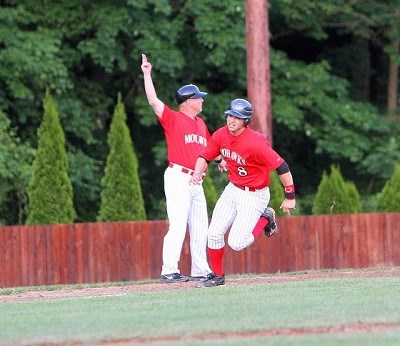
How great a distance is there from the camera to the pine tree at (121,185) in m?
21.4

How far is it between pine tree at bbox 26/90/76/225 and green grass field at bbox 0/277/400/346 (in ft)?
28.2

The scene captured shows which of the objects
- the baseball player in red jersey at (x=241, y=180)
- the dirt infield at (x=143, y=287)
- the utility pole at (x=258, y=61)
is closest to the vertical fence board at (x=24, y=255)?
the dirt infield at (x=143, y=287)

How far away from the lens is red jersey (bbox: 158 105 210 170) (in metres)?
14.0

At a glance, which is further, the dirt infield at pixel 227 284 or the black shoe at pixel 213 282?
the black shoe at pixel 213 282

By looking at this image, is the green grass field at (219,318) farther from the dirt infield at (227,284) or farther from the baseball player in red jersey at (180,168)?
the baseball player in red jersey at (180,168)

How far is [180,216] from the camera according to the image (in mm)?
14000

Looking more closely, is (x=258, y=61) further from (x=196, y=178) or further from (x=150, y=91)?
(x=196, y=178)

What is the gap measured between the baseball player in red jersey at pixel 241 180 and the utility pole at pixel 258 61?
9.23m

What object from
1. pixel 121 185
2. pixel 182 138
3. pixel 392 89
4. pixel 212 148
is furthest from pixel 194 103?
pixel 392 89

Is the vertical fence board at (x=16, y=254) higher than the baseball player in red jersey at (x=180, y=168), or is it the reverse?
the baseball player in red jersey at (x=180, y=168)

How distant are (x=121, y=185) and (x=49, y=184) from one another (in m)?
1.25

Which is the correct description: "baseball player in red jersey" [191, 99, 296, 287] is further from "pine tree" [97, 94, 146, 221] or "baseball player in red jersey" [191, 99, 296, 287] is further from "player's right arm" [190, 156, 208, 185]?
"pine tree" [97, 94, 146, 221]

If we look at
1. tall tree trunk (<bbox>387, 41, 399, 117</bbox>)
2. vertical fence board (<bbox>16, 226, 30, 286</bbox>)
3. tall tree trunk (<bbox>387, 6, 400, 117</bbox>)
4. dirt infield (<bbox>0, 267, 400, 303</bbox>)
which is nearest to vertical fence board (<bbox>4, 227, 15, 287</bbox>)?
vertical fence board (<bbox>16, 226, 30, 286</bbox>)

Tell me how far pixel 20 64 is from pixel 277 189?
5.58 metres
